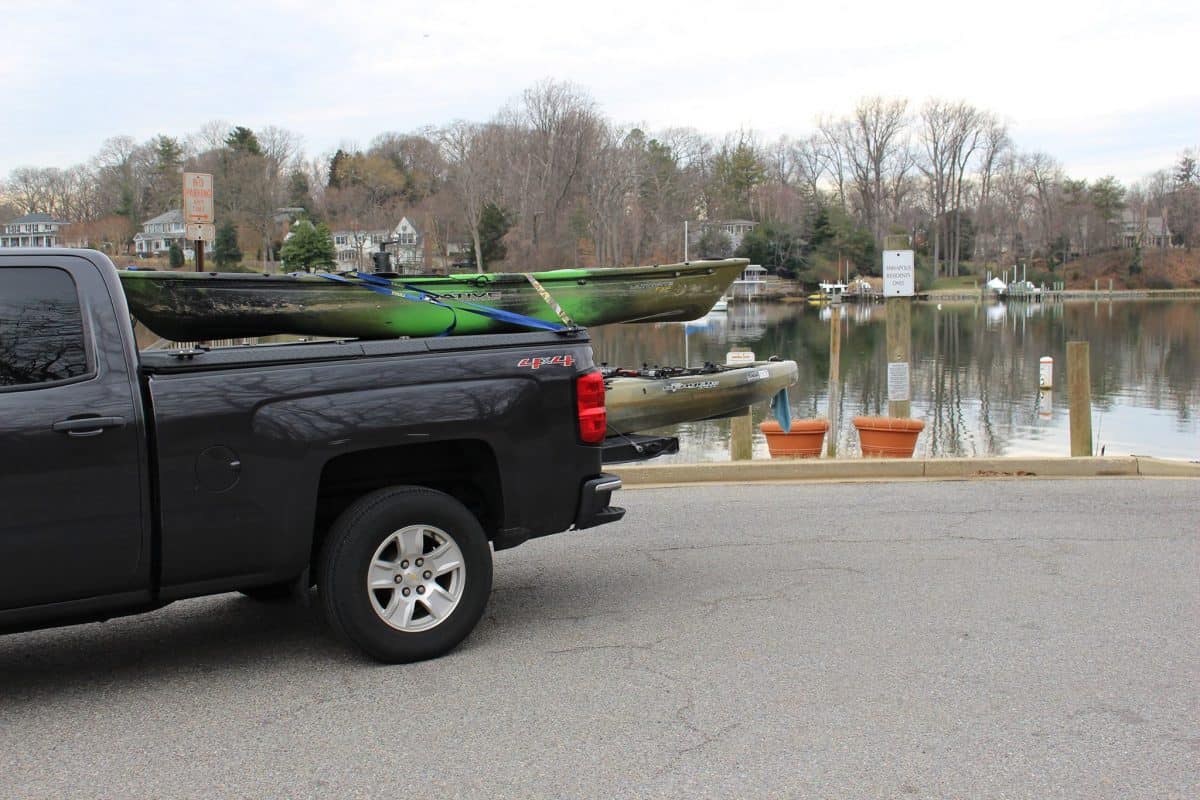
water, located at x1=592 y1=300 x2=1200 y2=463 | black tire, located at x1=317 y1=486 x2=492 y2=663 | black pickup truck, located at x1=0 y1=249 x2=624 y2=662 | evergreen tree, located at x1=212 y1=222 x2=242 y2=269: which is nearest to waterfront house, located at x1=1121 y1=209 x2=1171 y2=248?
water, located at x1=592 y1=300 x2=1200 y2=463

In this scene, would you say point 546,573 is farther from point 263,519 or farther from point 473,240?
point 473,240

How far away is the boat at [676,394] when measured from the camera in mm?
9547

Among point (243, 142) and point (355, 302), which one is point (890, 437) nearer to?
point (355, 302)

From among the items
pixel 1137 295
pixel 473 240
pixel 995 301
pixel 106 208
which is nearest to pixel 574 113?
pixel 473 240

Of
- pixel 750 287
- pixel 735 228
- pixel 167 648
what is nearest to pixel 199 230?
pixel 167 648

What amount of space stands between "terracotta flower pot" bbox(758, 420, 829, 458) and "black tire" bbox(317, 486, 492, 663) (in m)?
7.59

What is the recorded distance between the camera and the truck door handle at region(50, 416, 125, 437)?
4652mm

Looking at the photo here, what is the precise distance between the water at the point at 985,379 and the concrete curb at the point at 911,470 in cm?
262

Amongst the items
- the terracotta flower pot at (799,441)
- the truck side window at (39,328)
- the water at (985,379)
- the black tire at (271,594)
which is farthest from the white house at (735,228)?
the truck side window at (39,328)

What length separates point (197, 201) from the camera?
13820 mm

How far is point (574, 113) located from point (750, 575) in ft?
353

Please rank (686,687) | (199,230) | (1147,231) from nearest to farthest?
(686,687) < (199,230) < (1147,231)

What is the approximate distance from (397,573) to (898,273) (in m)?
9.34

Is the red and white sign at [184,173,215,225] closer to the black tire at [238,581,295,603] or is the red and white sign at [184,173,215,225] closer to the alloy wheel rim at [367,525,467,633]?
the black tire at [238,581,295,603]
